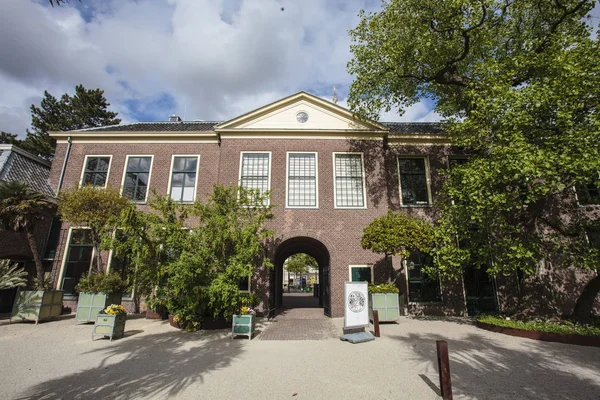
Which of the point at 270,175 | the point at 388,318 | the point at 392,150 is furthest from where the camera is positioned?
the point at 392,150

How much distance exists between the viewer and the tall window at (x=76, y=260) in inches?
591

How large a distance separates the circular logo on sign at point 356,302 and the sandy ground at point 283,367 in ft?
3.70

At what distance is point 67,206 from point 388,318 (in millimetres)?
14215

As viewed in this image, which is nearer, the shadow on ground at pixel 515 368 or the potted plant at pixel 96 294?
the shadow on ground at pixel 515 368

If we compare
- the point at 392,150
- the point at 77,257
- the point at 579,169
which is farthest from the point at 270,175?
the point at 579,169

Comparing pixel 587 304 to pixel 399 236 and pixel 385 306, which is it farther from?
pixel 385 306

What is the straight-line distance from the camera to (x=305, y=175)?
16.0 metres

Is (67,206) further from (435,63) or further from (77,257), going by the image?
(435,63)

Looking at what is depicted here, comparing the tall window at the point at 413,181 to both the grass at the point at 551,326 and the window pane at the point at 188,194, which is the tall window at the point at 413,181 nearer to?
the grass at the point at 551,326

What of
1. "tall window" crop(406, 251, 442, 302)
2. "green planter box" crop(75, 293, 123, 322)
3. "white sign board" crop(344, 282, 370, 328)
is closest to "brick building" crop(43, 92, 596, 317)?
"tall window" crop(406, 251, 442, 302)

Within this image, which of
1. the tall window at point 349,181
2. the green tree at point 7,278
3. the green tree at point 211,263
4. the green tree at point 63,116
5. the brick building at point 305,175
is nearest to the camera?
the green tree at point 211,263

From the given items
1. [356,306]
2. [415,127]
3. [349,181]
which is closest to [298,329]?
[356,306]

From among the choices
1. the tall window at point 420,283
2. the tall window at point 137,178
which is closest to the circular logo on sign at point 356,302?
the tall window at point 420,283

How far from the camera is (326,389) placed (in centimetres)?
545
